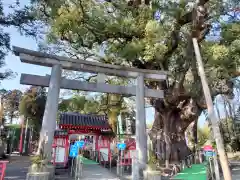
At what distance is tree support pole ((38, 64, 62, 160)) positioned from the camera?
760cm

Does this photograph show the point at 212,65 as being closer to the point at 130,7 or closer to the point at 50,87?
the point at 130,7

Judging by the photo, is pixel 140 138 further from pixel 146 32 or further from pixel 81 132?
pixel 81 132

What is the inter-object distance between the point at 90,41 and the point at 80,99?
4806mm

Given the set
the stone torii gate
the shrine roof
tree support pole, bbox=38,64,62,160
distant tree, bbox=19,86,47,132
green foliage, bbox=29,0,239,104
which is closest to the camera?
tree support pole, bbox=38,64,62,160

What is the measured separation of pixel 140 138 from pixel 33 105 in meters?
17.2

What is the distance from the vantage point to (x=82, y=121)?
15.2 metres

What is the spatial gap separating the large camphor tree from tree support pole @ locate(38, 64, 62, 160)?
333 centimetres

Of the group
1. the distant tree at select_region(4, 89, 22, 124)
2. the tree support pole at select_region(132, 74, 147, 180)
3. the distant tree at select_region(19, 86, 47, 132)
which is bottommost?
the tree support pole at select_region(132, 74, 147, 180)

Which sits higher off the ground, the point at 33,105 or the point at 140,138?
the point at 33,105

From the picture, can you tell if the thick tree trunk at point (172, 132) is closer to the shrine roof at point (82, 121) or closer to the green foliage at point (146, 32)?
the green foliage at point (146, 32)

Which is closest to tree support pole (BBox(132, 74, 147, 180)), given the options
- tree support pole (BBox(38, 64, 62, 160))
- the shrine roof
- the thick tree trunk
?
tree support pole (BBox(38, 64, 62, 160))

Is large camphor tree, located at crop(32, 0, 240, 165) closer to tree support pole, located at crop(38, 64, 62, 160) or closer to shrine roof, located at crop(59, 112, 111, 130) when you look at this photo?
tree support pole, located at crop(38, 64, 62, 160)

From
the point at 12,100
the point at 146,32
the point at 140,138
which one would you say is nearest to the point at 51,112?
the point at 140,138

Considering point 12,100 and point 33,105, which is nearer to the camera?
point 33,105
